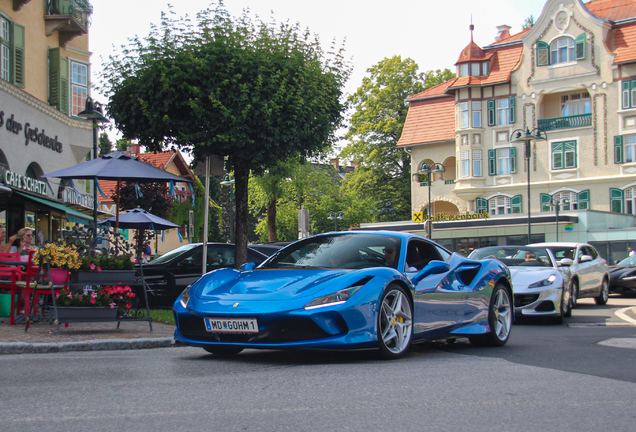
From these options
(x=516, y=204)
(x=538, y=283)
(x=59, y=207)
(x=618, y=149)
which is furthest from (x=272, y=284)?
(x=516, y=204)

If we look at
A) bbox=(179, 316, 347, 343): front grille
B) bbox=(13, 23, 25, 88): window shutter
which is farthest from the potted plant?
bbox=(13, 23, 25, 88): window shutter

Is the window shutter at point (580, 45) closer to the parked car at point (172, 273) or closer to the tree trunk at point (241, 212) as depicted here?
the tree trunk at point (241, 212)

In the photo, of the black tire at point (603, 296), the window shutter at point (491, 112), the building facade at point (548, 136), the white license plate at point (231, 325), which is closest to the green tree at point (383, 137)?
the building facade at point (548, 136)

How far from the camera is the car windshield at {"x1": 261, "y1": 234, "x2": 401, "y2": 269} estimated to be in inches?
299

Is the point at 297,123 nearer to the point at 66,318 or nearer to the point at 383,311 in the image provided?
the point at 66,318

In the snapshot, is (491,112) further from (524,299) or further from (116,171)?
(116,171)

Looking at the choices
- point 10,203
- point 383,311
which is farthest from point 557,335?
point 10,203

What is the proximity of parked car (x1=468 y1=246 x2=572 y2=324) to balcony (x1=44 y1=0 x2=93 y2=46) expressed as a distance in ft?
56.4

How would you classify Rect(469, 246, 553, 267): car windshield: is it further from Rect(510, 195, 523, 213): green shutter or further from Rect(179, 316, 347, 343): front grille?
Rect(510, 195, 523, 213): green shutter

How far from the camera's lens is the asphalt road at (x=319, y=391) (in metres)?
4.27

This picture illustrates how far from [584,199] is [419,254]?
44326 mm

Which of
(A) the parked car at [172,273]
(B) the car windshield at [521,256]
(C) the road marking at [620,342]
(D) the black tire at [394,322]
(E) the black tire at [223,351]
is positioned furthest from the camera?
(A) the parked car at [172,273]

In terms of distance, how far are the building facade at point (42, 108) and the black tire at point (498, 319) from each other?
1344 cm

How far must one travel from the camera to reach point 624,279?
73.4ft
